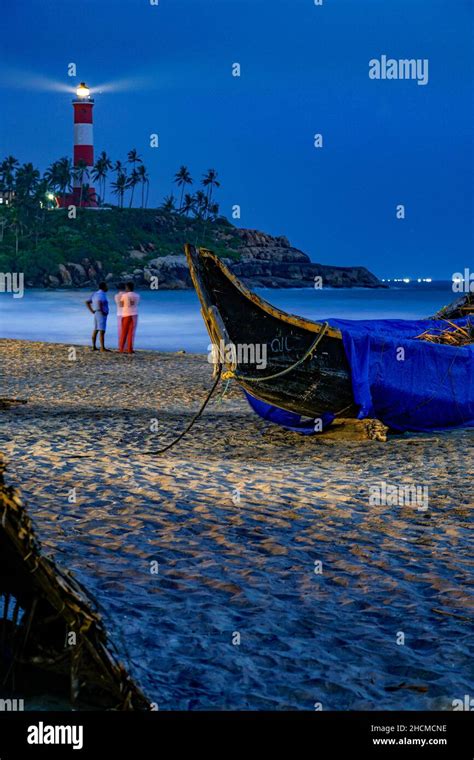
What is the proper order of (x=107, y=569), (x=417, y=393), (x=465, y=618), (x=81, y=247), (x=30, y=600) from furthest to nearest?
1. (x=81, y=247)
2. (x=417, y=393)
3. (x=107, y=569)
4. (x=465, y=618)
5. (x=30, y=600)

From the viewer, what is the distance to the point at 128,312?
69.0 ft

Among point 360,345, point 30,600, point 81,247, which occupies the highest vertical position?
point 81,247

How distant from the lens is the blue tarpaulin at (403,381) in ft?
37.9

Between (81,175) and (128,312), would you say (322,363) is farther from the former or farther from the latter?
(81,175)

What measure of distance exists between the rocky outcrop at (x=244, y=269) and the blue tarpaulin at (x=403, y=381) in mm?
76678

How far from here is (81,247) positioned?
104 metres

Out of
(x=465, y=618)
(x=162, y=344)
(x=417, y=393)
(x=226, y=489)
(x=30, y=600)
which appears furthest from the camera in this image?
(x=162, y=344)

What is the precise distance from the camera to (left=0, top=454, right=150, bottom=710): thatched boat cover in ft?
12.9

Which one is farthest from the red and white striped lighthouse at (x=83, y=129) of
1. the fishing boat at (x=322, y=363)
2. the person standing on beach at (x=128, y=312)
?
the fishing boat at (x=322, y=363)

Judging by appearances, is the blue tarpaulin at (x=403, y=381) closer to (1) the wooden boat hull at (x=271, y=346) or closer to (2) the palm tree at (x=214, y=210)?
(1) the wooden boat hull at (x=271, y=346)

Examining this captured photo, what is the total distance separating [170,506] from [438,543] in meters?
1.93

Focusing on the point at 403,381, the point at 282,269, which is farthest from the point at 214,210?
the point at 403,381
